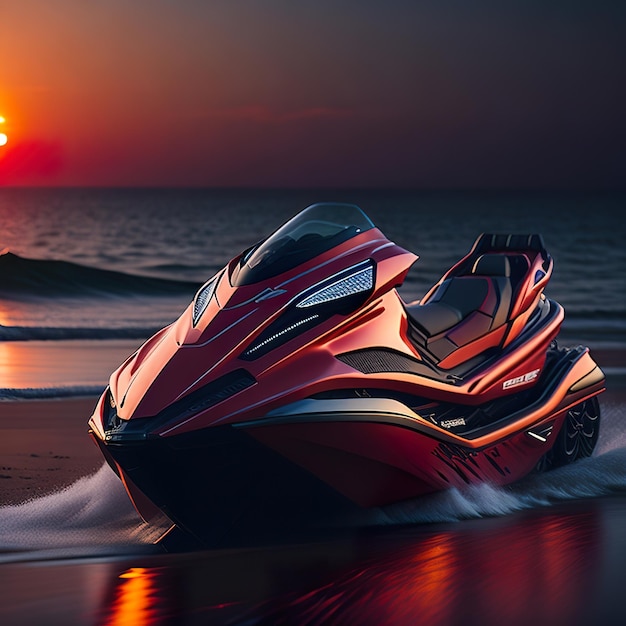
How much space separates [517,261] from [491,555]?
2.35 m

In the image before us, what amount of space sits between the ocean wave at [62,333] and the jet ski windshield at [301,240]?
9.33 meters

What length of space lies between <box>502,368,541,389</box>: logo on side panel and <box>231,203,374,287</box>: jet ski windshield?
1.17 meters

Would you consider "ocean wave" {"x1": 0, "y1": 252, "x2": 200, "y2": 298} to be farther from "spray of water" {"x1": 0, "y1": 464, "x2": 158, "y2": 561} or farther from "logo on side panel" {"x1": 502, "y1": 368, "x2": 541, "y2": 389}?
"logo on side panel" {"x1": 502, "y1": 368, "x2": 541, "y2": 389}

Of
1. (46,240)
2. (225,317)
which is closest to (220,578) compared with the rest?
(225,317)

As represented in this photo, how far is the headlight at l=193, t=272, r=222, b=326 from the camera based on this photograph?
4.79 m

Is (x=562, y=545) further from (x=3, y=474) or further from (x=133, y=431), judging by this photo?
(x=3, y=474)

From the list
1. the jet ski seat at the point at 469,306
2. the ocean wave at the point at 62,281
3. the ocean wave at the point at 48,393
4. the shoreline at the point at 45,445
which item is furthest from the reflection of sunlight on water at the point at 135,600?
the ocean wave at the point at 62,281

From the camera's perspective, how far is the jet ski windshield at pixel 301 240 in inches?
189

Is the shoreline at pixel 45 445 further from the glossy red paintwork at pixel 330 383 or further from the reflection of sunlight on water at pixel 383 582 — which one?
the reflection of sunlight on water at pixel 383 582

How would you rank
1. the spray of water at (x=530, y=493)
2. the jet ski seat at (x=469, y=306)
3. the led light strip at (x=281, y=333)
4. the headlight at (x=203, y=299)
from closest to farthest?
the led light strip at (x=281, y=333)
the headlight at (x=203, y=299)
the spray of water at (x=530, y=493)
the jet ski seat at (x=469, y=306)

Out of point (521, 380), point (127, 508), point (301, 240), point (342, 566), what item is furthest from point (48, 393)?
point (342, 566)

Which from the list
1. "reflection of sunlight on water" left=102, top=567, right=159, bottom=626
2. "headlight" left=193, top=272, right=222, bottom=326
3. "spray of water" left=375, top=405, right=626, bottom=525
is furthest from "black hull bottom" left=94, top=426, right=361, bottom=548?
"headlight" left=193, top=272, right=222, bottom=326

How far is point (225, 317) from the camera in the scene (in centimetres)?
461

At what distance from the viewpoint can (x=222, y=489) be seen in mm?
4375
